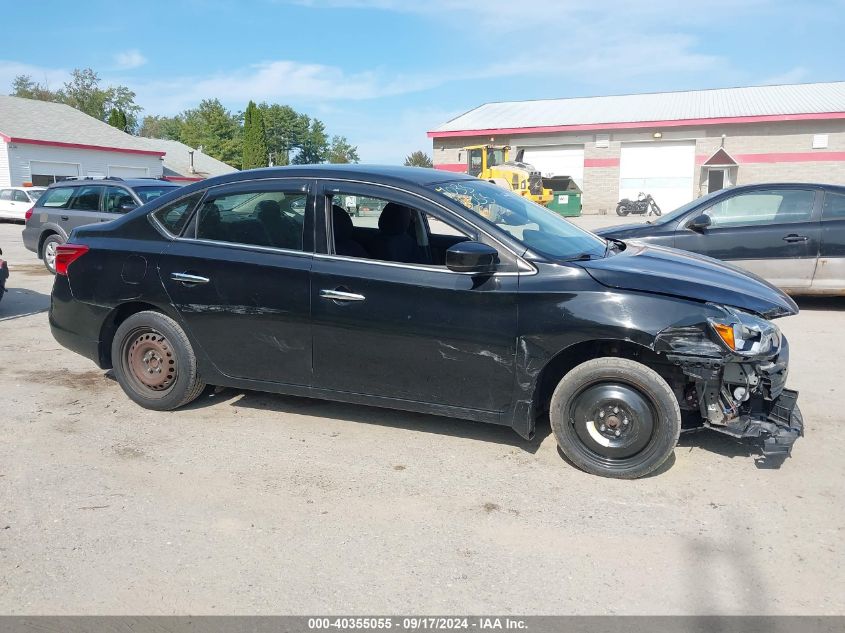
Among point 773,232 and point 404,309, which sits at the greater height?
point 773,232

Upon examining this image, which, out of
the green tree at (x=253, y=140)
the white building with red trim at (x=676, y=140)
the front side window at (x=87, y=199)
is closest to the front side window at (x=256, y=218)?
the front side window at (x=87, y=199)

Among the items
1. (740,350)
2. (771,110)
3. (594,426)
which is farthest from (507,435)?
(771,110)

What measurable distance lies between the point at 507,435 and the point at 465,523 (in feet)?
4.10

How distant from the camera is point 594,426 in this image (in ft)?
13.5

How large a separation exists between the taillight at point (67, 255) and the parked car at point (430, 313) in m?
0.03

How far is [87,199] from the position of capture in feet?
40.5

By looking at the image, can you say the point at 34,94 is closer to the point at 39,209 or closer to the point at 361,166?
the point at 39,209

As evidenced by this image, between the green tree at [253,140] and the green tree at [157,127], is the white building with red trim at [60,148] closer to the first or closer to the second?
the green tree at [253,140]

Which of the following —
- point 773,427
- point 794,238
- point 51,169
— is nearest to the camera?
point 773,427

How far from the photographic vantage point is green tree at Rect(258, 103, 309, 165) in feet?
320

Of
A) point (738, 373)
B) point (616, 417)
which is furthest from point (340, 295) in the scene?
point (738, 373)

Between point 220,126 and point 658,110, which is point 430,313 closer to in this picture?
point 658,110

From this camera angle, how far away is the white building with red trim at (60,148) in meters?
35.5

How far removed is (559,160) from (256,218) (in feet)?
121
